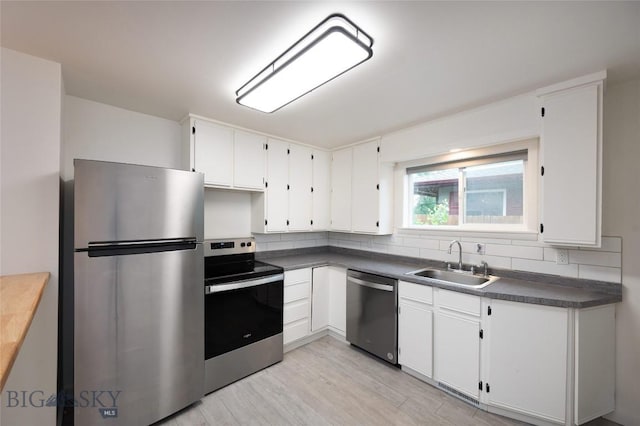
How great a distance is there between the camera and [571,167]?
1815mm

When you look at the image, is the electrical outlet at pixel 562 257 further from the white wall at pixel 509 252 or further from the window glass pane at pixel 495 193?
the window glass pane at pixel 495 193

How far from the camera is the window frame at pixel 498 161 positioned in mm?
2223

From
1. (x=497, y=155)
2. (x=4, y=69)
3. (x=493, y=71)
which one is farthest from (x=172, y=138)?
(x=497, y=155)

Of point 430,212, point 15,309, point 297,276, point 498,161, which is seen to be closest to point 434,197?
point 430,212

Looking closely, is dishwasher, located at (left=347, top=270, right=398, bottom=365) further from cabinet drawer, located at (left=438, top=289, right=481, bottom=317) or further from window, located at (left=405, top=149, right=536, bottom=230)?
window, located at (left=405, top=149, right=536, bottom=230)

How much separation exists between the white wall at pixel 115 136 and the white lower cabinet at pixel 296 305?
67.7 inches

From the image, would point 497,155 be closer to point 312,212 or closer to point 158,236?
point 312,212

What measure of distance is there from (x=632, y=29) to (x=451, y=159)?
144 centimetres

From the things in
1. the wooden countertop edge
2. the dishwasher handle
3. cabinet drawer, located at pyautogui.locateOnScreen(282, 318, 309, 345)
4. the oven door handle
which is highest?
the wooden countertop edge

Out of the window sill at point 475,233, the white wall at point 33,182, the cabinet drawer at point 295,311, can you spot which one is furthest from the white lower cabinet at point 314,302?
the white wall at point 33,182

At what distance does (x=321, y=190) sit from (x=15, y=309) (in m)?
2.94

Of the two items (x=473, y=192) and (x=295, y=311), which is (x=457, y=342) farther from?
(x=295, y=311)

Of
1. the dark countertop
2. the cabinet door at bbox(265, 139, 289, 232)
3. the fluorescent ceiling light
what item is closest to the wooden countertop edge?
the fluorescent ceiling light

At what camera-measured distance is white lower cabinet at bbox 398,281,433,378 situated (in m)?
2.23
